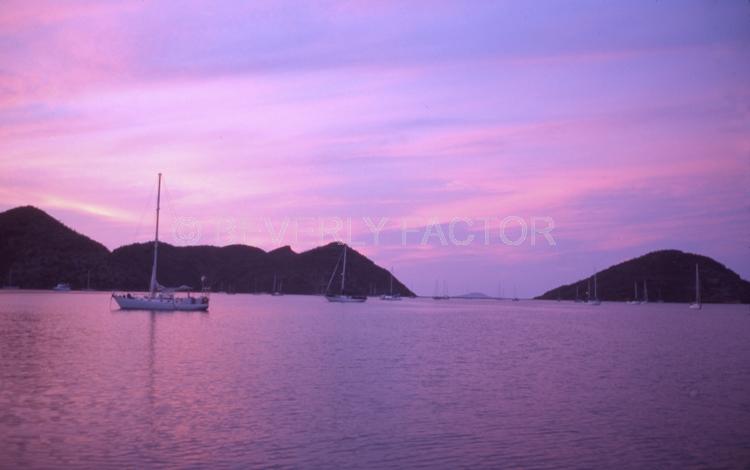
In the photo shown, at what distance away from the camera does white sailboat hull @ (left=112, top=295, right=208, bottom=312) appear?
78.8m

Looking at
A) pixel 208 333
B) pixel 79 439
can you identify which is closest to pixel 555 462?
pixel 79 439

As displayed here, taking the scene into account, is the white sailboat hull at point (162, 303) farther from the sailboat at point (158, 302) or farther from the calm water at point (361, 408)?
the calm water at point (361, 408)

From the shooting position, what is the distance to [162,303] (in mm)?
78688

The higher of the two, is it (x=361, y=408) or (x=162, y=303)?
(x=162, y=303)

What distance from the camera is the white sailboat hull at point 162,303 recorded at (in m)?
78.8

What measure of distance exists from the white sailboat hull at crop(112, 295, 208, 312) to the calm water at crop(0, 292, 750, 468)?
37368 mm

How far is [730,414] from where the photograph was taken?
856 inches

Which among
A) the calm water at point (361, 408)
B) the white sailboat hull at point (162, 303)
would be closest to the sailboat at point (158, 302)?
the white sailboat hull at point (162, 303)

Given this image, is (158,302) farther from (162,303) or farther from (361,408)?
(361,408)

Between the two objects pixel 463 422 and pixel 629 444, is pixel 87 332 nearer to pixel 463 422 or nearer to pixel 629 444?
pixel 463 422

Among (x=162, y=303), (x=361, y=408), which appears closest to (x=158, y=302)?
(x=162, y=303)

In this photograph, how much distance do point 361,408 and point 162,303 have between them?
203 feet

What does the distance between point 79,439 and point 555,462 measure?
1069 cm

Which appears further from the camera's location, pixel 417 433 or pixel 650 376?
pixel 650 376
